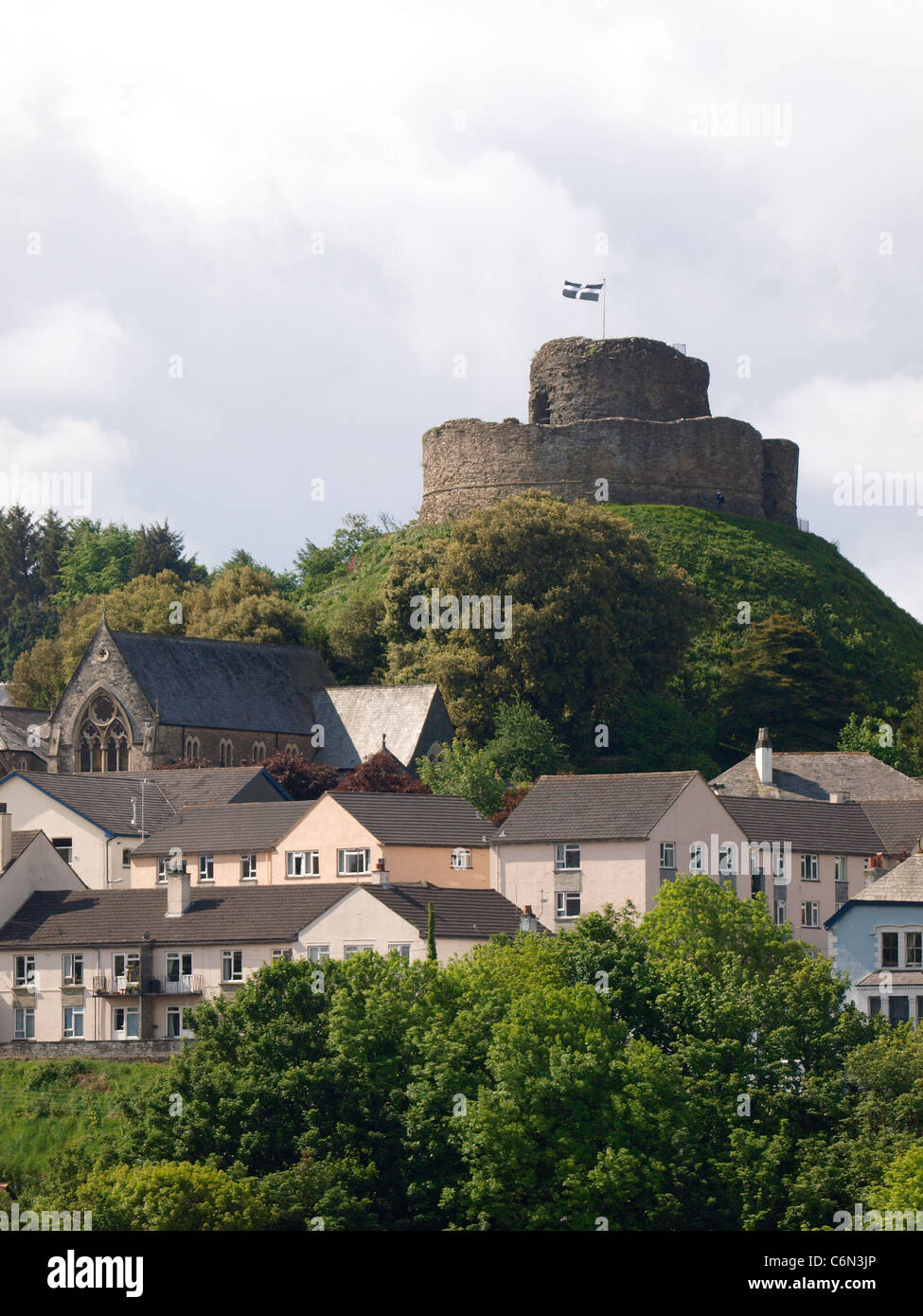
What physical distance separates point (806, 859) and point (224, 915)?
773 inches

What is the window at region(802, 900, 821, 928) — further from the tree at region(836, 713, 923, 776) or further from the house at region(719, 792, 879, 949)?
the tree at region(836, 713, 923, 776)

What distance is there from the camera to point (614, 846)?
7438 centimetres

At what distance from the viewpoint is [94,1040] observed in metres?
68.9

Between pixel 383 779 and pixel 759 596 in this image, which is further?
pixel 759 596

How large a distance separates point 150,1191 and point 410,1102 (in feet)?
27.6

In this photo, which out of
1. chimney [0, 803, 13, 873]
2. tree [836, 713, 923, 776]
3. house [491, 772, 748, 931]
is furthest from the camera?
tree [836, 713, 923, 776]

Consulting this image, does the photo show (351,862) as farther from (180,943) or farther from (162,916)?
(180,943)

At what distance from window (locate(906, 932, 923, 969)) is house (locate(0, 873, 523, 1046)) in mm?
11175

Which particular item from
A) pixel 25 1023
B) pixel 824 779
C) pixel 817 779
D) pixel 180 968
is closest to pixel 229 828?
pixel 180 968

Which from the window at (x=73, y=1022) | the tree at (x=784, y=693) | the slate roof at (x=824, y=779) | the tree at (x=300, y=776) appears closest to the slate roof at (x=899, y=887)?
the slate roof at (x=824, y=779)

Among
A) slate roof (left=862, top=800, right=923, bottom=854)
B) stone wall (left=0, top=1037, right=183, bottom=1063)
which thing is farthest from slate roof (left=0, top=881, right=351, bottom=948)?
slate roof (left=862, top=800, right=923, bottom=854)

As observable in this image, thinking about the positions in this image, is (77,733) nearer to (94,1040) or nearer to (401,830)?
(401,830)

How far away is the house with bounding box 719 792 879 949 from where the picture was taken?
78562mm

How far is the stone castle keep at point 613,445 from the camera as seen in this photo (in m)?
126
